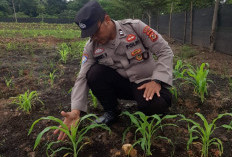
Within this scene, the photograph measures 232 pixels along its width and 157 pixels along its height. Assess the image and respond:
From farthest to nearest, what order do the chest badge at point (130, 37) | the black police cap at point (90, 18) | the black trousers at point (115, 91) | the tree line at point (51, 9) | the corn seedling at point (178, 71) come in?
the tree line at point (51, 9) → the corn seedling at point (178, 71) → the chest badge at point (130, 37) → the black trousers at point (115, 91) → the black police cap at point (90, 18)

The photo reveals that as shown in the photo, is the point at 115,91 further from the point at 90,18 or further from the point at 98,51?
the point at 90,18

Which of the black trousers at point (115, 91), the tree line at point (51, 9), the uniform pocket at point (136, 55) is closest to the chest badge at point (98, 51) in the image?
the black trousers at point (115, 91)

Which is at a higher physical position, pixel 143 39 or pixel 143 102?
pixel 143 39

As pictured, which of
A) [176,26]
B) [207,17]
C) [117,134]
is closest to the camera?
[117,134]

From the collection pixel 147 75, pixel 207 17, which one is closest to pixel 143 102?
pixel 147 75

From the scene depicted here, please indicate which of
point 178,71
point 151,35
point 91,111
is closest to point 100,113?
point 91,111

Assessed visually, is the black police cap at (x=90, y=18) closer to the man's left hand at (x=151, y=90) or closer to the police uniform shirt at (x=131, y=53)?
the police uniform shirt at (x=131, y=53)

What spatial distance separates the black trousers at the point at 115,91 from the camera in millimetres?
1710

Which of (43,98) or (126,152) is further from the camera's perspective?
(43,98)

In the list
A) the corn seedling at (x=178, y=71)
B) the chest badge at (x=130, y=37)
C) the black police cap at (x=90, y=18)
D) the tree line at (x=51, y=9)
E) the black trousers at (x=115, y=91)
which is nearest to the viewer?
the black police cap at (x=90, y=18)

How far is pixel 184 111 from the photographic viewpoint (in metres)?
2.16

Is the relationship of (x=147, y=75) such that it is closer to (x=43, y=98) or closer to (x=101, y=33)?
(x=101, y=33)

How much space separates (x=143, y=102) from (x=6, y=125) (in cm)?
141

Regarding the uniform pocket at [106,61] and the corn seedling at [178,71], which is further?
the corn seedling at [178,71]
